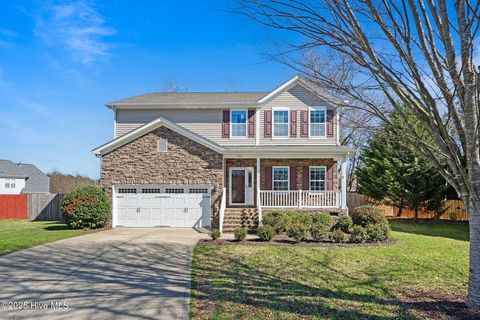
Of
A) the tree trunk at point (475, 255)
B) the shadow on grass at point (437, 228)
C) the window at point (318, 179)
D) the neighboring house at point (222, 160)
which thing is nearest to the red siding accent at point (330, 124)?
the neighboring house at point (222, 160)

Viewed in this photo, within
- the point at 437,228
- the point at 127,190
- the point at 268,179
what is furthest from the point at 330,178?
the point at 127,190

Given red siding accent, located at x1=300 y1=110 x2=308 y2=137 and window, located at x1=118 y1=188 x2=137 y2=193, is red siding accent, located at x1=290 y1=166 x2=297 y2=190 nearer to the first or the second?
red siding accent, located at x1=300 y1=110 x2=308 y2=137

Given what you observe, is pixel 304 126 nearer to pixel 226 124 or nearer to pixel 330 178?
pixel 330 178

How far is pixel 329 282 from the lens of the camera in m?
7.30

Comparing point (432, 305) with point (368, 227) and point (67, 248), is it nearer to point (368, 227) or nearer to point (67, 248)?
point (368, 227)

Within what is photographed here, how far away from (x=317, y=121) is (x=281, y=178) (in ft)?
11.7

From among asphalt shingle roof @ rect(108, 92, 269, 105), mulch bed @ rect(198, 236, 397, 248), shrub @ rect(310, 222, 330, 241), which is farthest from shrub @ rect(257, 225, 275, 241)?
asphalt shingle roof @ rect(108, 92, 269, 105)

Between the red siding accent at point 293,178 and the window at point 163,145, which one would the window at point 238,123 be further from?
the window at point 163,145

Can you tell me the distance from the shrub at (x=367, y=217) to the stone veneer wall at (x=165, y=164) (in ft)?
19.9

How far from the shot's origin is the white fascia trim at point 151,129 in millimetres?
16547

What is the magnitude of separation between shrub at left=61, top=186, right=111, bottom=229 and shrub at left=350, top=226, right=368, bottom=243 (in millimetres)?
10539

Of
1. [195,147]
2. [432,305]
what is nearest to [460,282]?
[432,305]

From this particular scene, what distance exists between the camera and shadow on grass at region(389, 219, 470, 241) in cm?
1548

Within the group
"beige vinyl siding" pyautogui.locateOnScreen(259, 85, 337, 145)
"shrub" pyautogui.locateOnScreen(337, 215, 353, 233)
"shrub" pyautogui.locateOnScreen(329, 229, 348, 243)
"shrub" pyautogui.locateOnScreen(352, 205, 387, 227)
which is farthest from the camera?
"beige vinyl siding" pyautogui.locateOnScreen(259, 85, 337, 145)
